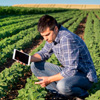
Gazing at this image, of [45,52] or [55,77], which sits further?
[45,52]

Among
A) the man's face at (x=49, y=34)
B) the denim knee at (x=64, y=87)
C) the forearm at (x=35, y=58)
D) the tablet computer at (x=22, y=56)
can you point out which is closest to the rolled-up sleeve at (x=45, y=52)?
the forearm at (x=35, y=58)

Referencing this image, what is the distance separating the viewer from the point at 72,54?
10.2 feet

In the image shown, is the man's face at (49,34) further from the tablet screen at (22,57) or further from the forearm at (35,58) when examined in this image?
the forearm at (35,58)

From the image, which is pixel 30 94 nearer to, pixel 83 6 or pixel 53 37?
pixel 53 37

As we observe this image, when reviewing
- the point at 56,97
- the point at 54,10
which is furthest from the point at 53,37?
the point at 54,10

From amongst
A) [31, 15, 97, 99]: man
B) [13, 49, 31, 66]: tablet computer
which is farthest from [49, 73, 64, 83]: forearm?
[13, 49, 31, 66]: tablet computer

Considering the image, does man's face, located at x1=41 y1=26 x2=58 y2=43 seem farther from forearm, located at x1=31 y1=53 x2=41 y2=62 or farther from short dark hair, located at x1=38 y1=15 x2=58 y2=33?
forearm, located at x1=31 y1=53 x2=41 y2=62

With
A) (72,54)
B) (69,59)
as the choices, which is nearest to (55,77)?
(69,59)

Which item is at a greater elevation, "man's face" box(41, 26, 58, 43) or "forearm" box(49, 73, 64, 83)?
"man's face" box(41, 26, 58, 43)

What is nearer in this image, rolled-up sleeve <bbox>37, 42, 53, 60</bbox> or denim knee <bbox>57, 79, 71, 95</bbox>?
denim knee <bbox>57, 79, 71, 95</bbox>

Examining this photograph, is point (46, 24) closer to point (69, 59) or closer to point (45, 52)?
point (69, 59)

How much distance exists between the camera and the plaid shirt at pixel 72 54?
10.3 ft

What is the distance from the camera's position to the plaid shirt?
3.13 metres

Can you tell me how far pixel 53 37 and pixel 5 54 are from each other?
3874 millimetres
